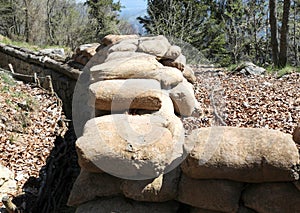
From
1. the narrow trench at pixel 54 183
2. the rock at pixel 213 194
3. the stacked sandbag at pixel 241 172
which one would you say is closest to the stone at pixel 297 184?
the stacked sandbag at pixel 241 172

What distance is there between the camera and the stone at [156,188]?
2.05m

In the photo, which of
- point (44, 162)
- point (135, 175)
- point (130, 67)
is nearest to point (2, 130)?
point (44, 162)

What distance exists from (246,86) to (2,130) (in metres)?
3.62

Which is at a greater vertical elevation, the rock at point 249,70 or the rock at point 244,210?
the rock at point 244,210

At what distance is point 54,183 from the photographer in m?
3.69

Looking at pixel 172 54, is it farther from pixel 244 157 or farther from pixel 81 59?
pixel 244 157

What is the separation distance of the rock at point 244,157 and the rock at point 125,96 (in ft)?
2.67

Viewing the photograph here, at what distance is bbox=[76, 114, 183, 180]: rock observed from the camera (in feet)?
6.64

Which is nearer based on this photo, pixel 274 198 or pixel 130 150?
pixel 274 198

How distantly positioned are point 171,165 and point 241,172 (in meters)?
0.49

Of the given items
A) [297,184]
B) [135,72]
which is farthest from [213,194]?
[135,72]

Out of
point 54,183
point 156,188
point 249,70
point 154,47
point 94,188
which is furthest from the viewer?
point 249,70

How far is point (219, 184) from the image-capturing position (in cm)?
190

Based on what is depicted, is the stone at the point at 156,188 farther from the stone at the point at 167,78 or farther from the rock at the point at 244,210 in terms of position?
the stone at the point at 167,78
